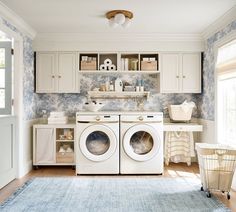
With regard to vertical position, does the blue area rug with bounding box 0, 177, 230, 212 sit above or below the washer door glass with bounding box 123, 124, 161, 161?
below

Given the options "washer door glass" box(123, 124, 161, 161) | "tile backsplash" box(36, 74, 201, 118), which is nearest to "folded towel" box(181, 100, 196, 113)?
"tile backsplash" box(36, 74, 201, 118)

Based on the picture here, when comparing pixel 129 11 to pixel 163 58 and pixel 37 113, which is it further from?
pixel 37 113

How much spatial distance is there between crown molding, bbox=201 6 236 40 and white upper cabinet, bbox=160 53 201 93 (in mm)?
450

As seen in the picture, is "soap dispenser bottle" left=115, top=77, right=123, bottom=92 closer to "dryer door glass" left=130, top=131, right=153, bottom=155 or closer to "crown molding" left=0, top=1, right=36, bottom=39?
"dryer door glass" left=130, top=131, right=153, bottom=155

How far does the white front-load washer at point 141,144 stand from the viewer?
4.05m

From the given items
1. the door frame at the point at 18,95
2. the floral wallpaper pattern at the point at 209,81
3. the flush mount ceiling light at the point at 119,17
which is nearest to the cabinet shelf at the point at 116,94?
the floral wallpaper pattern at the point at 209,81

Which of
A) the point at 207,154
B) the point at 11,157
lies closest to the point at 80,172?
the point at 11,157

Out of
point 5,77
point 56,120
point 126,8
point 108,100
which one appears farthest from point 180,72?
point 5,77

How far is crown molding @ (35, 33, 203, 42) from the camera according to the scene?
14.5 feet

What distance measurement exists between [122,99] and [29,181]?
6.89 ft

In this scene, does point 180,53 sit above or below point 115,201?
above

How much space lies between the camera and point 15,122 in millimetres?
3846

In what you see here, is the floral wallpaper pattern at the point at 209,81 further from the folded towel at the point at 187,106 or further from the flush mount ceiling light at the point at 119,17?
the flush mount ceiling light at the point at 119,17

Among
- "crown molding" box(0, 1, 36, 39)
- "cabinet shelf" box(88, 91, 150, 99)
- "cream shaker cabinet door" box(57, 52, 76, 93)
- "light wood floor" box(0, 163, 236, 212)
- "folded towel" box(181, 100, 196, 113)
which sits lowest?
"light wood floor" box(0, 163, 236, 212)
